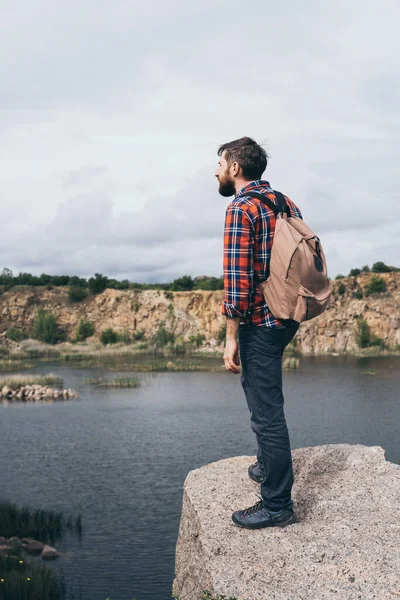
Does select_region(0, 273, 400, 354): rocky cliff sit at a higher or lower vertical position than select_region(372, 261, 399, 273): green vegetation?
lower

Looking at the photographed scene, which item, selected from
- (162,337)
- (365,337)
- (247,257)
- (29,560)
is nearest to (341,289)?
(365,337)

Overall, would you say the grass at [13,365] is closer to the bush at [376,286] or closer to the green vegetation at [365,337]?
the green vegetation at [365,337]

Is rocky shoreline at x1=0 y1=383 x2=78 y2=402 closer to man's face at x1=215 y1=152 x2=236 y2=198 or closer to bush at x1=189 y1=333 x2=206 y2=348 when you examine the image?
man's face at x1=215 y1=152 x2=236 y2=198

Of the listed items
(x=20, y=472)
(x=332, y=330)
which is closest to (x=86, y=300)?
(x=332, y=330)

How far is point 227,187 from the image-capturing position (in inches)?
189

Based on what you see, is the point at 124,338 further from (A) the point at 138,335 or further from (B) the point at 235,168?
(B) the point at 235,168

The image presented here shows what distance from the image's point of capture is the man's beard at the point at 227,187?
15.6 feet

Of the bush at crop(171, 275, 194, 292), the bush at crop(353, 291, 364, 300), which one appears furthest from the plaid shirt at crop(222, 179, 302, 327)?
the bush at crop(171, 275, 194, 292)

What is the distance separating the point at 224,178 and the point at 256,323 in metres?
1.08

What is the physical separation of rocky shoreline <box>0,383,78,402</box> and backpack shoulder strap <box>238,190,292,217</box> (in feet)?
70.1

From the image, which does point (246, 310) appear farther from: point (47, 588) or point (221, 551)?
point (47, 588)

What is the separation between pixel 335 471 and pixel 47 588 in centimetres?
371

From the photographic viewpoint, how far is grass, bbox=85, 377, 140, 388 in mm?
28188

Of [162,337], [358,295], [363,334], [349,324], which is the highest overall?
[358,295]
